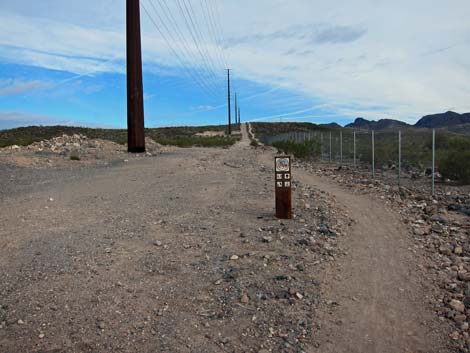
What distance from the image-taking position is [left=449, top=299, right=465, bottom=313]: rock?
5418 mm

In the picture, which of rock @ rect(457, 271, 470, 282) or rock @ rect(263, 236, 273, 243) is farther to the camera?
rock @ rect(263, 236, 273, 243)

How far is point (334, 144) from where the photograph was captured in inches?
1487

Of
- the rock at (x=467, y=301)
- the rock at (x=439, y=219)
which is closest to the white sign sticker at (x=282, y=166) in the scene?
the rock at (x=439, y=219)

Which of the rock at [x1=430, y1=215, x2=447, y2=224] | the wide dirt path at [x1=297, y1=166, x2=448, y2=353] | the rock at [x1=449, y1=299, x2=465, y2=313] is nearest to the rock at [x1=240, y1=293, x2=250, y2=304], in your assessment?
the wide dirt path at [x1=297, y1=166, x2=448, y2=353]

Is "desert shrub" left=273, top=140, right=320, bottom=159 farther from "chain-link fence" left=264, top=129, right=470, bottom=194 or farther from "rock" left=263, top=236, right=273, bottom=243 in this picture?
"rock" left=263, top=236, right=273, bottom=243

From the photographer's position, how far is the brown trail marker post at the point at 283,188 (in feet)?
30.9

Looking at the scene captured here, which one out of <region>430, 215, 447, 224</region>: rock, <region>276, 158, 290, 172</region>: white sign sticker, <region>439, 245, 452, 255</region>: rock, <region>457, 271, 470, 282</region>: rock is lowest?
<region>457, 271, 470, 282</region>: rock

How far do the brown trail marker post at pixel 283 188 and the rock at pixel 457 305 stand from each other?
4.15 m

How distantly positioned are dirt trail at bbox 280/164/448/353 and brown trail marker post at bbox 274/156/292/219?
4.11 feet

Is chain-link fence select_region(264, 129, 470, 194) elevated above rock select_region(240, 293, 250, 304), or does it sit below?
above

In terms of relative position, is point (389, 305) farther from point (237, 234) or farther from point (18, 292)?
point (18, 292)

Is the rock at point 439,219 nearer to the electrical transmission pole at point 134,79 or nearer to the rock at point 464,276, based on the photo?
the rock at point 464,276

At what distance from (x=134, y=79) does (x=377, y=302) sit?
25.5 m

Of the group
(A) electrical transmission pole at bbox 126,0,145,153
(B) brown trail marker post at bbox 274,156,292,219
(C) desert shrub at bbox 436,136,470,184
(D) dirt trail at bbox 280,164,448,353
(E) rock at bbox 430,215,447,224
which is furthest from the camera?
(A) electrical transmission pole at bbox 126,0,145,153
